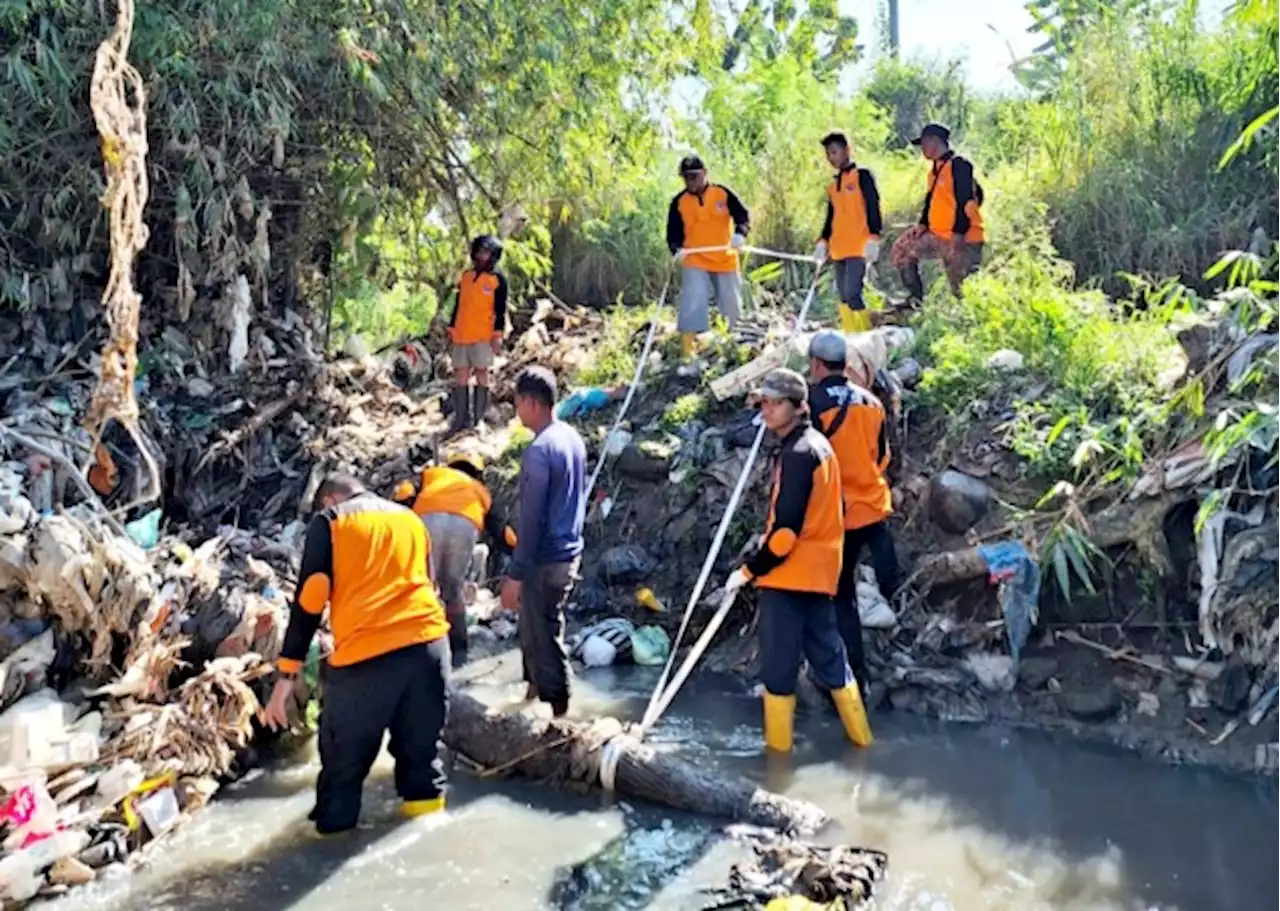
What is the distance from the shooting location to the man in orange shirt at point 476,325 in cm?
1017

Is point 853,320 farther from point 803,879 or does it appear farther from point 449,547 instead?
point 803,879

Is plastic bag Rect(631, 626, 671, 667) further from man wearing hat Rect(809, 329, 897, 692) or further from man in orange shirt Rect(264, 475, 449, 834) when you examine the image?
man in orange shirt Rect(264, 475, 449, 834)

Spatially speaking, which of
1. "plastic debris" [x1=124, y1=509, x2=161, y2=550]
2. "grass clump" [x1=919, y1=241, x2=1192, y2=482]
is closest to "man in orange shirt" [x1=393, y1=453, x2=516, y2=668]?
"plastic debris" [x1=124, y1=509, x2=161, y2=550]

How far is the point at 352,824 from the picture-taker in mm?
5094

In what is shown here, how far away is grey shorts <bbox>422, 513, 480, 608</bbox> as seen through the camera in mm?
7332

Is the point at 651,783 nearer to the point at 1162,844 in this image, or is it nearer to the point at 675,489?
the point at 1162,844

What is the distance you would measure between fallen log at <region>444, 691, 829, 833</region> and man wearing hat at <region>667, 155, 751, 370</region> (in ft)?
14.5

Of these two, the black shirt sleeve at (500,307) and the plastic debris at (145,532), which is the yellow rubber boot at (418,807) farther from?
the black shirt sleeve at (500,307)

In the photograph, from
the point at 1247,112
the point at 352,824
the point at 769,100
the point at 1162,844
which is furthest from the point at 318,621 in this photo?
the point at 769,100

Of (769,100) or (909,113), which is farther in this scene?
(909,113)

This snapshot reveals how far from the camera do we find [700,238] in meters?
9.83

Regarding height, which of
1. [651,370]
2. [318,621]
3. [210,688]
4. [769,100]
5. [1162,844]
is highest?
[769,100]

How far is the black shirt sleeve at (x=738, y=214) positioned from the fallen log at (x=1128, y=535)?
12.2 ft

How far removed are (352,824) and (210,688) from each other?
0.94 meters
